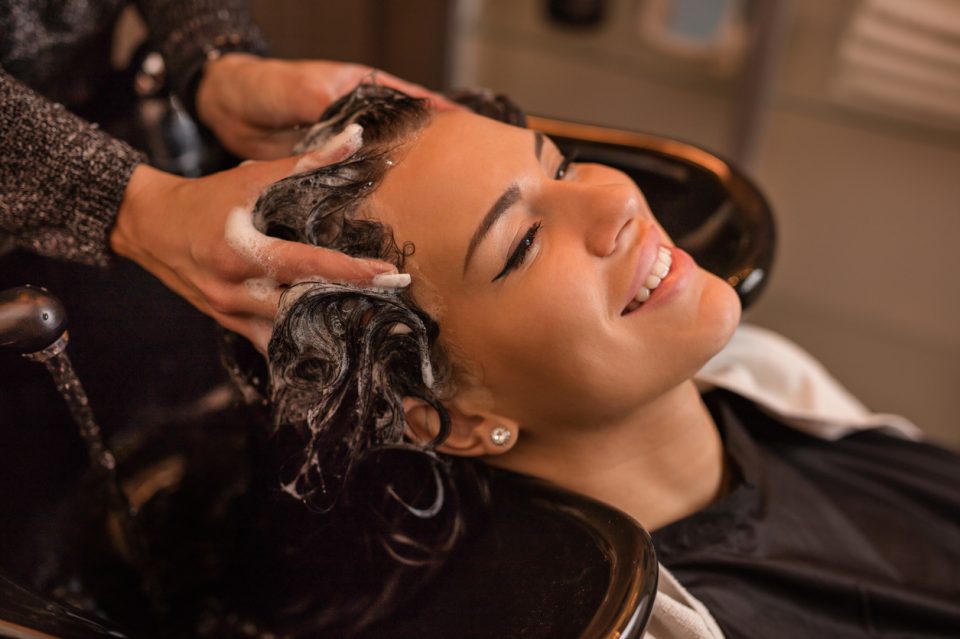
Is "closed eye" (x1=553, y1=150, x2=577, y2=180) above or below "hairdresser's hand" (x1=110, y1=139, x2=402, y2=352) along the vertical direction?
above

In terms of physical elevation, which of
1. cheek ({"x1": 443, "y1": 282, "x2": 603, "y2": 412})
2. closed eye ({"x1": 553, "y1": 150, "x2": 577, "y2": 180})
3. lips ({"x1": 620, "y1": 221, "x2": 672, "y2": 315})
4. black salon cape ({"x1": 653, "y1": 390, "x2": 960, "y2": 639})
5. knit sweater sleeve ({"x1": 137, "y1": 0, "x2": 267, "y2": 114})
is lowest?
black salon cape ({"x1": 653, "y1": 390, "x2": 960, "y2": 639})

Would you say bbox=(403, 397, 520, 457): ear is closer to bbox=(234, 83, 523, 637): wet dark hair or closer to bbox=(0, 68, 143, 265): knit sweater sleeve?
bbox=(234, 83, 523, 637): wet dark hair

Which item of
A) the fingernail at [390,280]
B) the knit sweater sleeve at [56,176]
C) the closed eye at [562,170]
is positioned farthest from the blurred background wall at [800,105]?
the fingernail at [390,280]

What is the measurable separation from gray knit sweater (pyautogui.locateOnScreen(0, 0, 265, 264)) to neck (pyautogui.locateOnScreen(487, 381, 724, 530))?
1.66 ft

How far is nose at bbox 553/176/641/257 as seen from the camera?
89 centimetres

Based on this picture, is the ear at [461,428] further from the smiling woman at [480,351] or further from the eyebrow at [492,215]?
the eyebrow at [492,215]

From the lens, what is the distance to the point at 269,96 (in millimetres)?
1095

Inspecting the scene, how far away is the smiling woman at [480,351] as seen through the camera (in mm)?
870

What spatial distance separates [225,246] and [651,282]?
0.43 meters

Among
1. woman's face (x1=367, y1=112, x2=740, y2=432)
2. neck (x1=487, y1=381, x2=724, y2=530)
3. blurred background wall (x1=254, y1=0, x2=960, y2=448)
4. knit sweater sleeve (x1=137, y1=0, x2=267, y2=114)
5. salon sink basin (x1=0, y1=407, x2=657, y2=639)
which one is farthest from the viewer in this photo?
blurred background wall (x1=254, y1=0, x2=960, y2=448)

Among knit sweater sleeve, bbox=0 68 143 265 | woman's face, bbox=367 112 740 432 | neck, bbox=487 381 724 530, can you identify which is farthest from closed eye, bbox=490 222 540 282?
knit sweater sleeve, bbox=0 68 143 265

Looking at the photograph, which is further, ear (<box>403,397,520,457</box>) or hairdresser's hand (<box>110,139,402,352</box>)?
ear (<box>403,397,520,457</box>)

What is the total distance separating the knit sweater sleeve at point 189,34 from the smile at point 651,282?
26.1 inches

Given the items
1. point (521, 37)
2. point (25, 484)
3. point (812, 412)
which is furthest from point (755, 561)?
point (521, 37)
